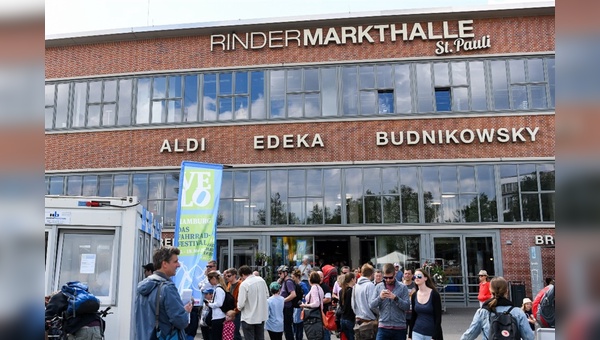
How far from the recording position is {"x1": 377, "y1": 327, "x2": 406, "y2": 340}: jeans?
7700 millimetres

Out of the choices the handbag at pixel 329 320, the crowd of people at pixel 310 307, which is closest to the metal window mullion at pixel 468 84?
the crowd of people at pixel 310 307

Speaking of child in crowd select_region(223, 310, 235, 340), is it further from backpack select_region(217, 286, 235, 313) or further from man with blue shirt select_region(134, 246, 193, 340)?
man with blue shirt select_region(134, 246, 193, 340)

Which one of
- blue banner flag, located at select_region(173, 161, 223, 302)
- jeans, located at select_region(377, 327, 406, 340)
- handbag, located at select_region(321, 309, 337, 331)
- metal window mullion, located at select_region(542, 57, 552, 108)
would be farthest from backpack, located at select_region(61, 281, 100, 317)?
metal window mullion, located at select_region(542, 57, 552, 108)

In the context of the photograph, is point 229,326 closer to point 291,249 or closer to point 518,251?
point 291,249

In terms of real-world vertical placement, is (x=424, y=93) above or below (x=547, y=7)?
below

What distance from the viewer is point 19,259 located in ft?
2.74

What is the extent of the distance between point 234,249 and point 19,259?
70.0 feet

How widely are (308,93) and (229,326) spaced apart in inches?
569

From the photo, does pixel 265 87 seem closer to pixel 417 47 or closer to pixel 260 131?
pixel 260 131

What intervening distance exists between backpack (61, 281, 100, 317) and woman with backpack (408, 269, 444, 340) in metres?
4.38

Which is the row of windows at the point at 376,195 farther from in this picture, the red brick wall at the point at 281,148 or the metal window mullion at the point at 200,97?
the metal window mullion at the point at 200,97

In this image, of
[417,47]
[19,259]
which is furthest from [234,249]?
[19,259]

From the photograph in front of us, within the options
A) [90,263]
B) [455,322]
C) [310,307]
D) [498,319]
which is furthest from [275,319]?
[455,322]

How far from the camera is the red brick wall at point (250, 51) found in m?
21.9
